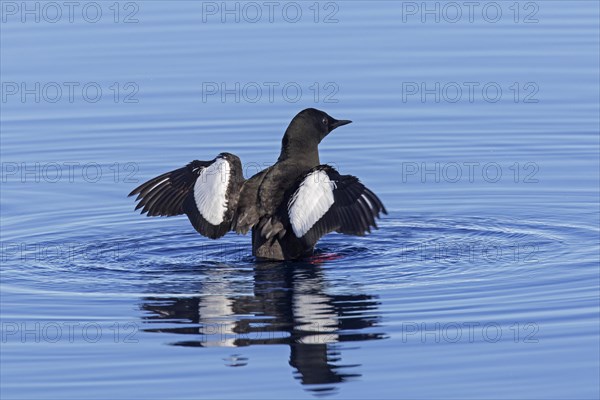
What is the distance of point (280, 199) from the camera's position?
42.8 ft

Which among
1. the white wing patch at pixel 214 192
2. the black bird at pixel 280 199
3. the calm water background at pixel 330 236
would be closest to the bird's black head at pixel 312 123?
the black bird at pixel 280 199

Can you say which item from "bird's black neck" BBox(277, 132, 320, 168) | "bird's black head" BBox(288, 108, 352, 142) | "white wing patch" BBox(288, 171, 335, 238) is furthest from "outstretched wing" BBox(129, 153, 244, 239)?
"white wing patch" BBox(288, 171, 335, 238)

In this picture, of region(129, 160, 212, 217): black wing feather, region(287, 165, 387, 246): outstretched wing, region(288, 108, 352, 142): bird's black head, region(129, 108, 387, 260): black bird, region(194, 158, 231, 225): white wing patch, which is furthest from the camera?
region(129, 160, 212, 217): black wing feather

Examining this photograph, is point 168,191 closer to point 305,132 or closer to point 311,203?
point 305,132

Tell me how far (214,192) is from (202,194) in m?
0.23

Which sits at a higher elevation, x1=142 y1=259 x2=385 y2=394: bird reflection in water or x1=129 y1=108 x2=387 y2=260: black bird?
x1=129 y1=108 x2=387 y2=260: black bird

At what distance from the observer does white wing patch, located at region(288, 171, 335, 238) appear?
12.5 m

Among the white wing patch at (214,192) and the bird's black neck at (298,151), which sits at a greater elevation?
the bird's black neck at (298,151)

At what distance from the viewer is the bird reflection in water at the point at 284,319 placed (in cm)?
995

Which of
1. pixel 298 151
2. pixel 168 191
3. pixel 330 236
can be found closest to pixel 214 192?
pixel 168 191

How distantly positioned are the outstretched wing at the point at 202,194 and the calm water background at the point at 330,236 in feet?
1.12

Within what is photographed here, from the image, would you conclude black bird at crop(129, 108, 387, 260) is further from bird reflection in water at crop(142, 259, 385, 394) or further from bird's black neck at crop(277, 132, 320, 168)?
bird reflection in water at crop(142, 259, 385, 394)

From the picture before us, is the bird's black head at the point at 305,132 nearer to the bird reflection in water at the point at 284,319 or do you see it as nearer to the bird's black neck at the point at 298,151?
the bird's black neck at the point at 298,151

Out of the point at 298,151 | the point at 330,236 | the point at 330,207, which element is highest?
the point at 298,151
